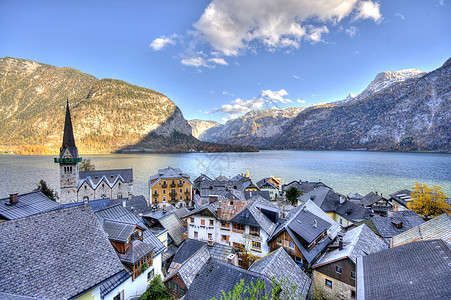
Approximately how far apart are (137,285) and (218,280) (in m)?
7.11

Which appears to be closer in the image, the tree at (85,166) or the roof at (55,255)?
the roof at (55,255)

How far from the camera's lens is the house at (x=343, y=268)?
18094mm

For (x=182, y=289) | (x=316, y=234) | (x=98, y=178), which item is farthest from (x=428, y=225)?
(x=98, y=178)

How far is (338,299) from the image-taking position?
1883 centimetres

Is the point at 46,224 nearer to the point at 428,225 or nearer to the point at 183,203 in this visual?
the point at 428,225

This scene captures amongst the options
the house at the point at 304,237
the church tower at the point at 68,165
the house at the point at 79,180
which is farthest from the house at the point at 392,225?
the church tower at the point at 68,165

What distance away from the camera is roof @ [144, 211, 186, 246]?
30703 millimetres

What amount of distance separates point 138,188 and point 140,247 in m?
64.5

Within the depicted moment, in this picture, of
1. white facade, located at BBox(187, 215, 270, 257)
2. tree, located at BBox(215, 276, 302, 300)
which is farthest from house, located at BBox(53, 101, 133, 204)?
tree, located at BBox(215, 276, 302, 300)

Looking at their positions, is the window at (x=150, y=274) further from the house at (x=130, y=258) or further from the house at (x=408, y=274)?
the house at (x=408, y=274)

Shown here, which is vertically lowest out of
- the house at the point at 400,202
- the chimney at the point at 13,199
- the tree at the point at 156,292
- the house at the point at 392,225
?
the house at the point at 400,202

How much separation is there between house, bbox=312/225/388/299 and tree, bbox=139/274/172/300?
1480 cm

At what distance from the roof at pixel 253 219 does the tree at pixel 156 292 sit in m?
12.1

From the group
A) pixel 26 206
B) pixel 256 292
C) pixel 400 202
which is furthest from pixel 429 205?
pixel 26 206
